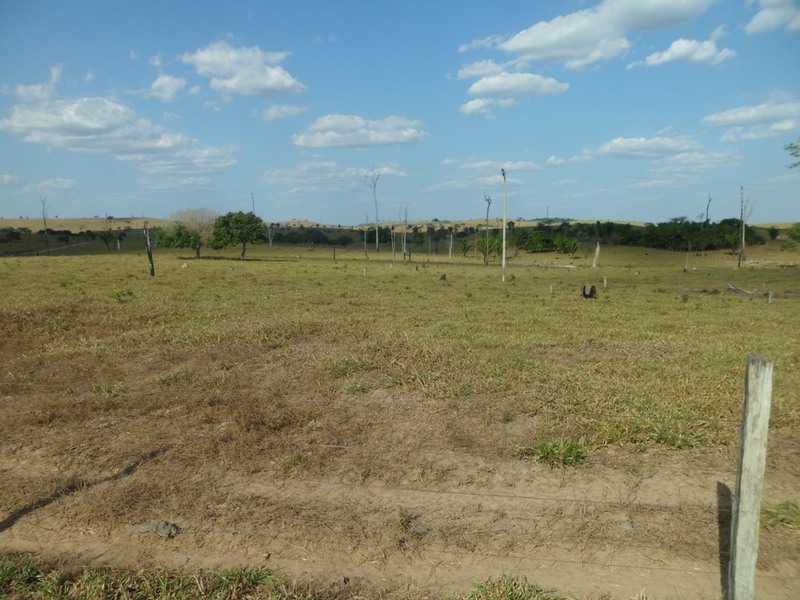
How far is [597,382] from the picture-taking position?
8.80 metres

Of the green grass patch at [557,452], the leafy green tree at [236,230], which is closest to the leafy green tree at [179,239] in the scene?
the leafy green tree at [236,230]

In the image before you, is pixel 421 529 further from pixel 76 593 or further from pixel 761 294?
pixel 761 294

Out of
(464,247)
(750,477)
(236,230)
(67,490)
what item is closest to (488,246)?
(464,247)

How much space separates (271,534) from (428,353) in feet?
19.7

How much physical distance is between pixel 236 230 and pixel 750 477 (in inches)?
2608

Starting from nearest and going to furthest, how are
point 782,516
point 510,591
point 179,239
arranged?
point 510,591, point 782,516, point 179,239

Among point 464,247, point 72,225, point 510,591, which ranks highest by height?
point 72,225

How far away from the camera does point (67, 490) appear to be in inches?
218

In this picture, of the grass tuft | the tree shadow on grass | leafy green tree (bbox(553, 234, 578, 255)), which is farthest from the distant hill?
the grass tuft

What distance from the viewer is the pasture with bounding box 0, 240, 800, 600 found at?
14.7 feet

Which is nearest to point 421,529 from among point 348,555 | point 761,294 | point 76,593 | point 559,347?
point 348,555

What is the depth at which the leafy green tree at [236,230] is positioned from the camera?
6462 centimetres

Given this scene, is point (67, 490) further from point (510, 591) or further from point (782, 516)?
point (782, 516)

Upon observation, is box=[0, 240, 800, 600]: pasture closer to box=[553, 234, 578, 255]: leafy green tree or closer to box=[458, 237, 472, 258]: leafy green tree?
box=[553, 234, 578, 255]: leafy green tree
